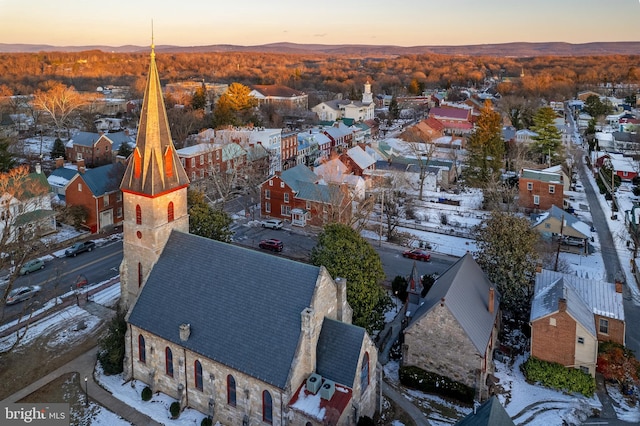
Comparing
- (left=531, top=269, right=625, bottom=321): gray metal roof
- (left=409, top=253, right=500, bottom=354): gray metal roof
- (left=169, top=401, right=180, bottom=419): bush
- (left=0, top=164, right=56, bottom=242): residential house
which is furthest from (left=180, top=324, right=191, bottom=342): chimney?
(left=0, top=164, right=56, bottom=242): residential house

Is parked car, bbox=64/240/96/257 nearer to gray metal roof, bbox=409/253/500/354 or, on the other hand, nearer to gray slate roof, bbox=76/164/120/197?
gray slate roof, bbox=76/164/120/197

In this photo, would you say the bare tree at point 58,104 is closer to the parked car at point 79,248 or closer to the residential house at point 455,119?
the parked car at point 79,248

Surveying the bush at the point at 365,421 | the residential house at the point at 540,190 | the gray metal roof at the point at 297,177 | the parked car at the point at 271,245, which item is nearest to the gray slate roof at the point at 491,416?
the bush at the point at 365,421

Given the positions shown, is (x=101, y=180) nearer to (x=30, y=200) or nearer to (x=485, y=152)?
(x=30, y=200)

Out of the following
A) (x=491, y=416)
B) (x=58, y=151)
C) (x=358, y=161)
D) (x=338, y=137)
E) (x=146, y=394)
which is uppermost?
(x=338, y=137)

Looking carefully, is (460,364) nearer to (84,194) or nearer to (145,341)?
(145,341)

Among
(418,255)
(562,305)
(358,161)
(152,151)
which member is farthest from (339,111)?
(562,305)
